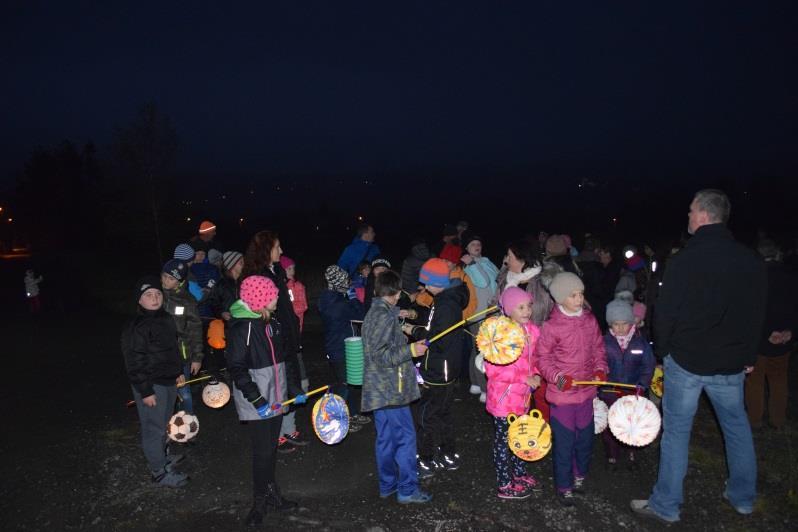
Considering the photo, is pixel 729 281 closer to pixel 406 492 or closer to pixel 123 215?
pixel 406 492

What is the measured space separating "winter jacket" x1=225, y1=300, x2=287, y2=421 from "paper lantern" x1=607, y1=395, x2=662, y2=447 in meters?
2.97

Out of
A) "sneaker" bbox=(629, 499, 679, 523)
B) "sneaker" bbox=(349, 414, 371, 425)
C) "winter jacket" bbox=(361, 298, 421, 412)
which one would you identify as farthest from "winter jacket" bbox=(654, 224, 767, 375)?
"sneaker" bbox=(349, 414, 371, 425)

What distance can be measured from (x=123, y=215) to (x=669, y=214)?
38.9m

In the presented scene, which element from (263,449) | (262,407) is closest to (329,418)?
(263,449)

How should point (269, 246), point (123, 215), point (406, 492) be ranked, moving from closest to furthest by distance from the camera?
point (406, 492)
point (269, 246)
point (123, 215)

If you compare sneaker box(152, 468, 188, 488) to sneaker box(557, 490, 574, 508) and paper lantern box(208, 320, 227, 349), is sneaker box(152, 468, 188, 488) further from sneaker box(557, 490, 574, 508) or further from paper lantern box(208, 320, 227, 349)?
sneaker box(557, 490, 574, 508)

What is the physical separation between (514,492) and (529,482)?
0.66 feet

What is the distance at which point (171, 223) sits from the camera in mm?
22125

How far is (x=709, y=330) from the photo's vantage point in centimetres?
412

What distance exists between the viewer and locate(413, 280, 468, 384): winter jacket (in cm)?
485

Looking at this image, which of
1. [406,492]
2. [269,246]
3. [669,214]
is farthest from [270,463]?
[669,214]

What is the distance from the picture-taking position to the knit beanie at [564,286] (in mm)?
4453

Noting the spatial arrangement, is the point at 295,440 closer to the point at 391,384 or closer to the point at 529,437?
the point at 391,384

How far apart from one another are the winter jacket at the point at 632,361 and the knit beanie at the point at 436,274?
1740 mm
